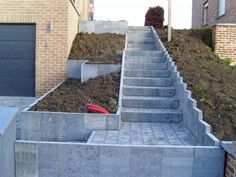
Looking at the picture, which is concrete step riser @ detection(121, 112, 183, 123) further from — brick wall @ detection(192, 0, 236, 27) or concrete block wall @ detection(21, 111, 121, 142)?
brick wall @ detection(192, 0, 236, 27)

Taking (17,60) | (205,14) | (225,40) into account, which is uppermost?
(205,14)

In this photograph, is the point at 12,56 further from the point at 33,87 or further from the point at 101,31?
the point at 101,31

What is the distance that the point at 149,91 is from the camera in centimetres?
781

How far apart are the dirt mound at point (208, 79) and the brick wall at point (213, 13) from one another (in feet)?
11.1

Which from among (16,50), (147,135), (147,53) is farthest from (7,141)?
(147,53)

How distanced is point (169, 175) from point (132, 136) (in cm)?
140

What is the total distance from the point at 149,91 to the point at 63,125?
2520 mm

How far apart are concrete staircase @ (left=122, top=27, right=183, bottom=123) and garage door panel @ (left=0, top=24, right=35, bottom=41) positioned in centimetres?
284

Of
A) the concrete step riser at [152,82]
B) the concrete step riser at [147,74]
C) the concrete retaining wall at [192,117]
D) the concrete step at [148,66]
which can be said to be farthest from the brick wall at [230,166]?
the concrete step at [148,66]

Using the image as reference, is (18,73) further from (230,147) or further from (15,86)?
(230,147)

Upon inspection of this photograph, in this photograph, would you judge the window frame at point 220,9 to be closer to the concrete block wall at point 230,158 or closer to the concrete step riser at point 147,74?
the concrete step riser at point 147,74

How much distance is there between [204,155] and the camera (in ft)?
14.9

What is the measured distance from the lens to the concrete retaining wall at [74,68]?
965 cm

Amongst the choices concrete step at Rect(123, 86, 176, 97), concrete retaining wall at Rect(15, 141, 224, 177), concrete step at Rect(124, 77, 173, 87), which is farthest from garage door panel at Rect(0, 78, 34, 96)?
concrete retaining wall at Rect(15, 141, 224, 177)
